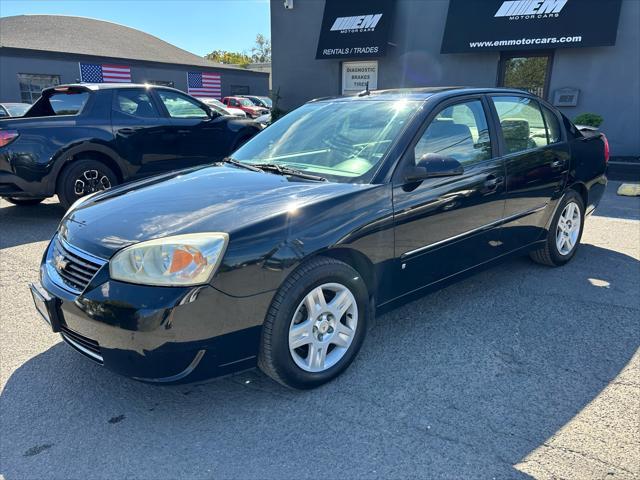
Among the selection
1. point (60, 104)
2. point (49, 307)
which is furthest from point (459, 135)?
point (60, 104)

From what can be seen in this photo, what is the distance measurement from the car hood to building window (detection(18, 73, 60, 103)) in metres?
24.5

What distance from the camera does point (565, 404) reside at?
2.68 metres

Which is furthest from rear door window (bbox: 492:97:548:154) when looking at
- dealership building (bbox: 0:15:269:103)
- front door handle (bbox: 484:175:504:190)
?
dealership building (bbox: 0:15:269:103)

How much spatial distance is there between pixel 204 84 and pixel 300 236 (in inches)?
1251

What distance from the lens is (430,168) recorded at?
3.07 meters

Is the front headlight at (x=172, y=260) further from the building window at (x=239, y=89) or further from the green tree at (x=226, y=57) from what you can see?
the green tree at (x=226, y=57)

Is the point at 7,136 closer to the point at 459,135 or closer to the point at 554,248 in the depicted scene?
the point at 459,135

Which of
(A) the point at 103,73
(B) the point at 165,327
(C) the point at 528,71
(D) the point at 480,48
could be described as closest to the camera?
(B) the point at 165,327

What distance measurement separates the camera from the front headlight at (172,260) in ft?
7.66

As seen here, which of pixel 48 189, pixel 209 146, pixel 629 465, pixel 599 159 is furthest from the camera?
pixel 209 146

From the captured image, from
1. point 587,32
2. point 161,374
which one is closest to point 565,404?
point 161,374

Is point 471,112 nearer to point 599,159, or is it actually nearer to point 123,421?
point 599,159

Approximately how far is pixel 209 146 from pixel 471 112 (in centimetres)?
501

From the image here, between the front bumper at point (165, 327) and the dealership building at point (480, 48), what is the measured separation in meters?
9.32
